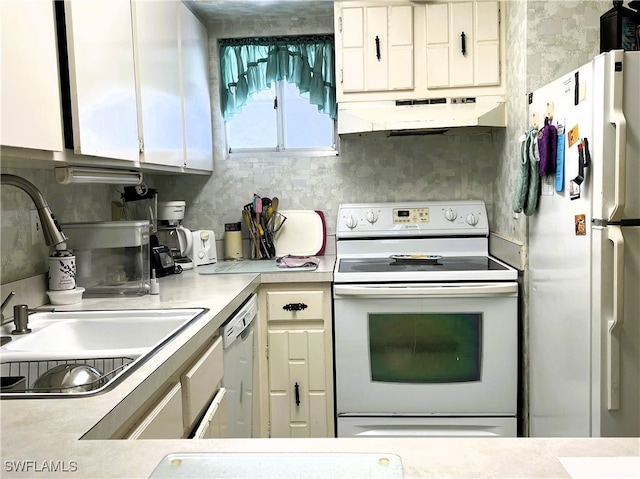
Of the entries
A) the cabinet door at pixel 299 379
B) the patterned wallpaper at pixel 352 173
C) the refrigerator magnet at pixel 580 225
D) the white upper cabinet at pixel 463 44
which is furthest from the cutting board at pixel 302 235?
the refrigerator magnet at pixel 580 225

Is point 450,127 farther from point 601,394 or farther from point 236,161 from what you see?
point 601,394

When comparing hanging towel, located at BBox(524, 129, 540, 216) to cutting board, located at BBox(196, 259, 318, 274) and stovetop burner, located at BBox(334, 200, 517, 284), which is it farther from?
cutting board, located at BBox(196, 259, 318, 274)

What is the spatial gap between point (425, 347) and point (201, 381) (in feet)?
4.02

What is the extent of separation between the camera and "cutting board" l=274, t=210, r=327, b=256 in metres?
3.16

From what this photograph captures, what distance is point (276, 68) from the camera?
10.4 feet

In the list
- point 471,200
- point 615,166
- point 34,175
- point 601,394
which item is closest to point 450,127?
point 471,200

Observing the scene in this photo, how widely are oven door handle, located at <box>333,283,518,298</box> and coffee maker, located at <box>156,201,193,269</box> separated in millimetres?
859

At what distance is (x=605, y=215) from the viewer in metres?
1.59

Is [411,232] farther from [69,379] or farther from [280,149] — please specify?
[69,379]

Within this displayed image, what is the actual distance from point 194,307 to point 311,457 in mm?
1092

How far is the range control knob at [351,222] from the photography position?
3.05m

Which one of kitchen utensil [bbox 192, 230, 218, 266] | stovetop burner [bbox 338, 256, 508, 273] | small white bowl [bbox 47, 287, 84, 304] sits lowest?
stovetop burner [bbox 338, 256, 508, 273]

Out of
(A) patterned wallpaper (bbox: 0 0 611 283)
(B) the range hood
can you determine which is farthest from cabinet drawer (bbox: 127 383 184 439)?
(B) the range hood

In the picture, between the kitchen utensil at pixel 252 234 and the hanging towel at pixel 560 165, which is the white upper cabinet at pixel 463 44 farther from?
the kitchen utensil at pixel 252 234
